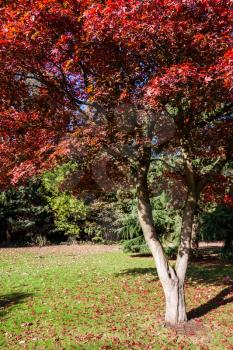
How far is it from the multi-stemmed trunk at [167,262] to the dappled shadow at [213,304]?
0.64 metres

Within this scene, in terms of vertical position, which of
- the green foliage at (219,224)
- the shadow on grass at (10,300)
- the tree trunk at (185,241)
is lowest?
the shadow on grass at (10,300)

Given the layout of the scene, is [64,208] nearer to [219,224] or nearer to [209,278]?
[219,224]

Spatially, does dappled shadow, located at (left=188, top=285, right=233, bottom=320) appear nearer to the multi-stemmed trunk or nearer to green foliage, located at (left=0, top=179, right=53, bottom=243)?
the multi-stemmed trunk

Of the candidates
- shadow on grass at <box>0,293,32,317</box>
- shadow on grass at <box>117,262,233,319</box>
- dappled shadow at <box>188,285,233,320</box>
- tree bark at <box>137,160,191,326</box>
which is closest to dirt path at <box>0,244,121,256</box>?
shadow on grass at <box>117,262,233,319</box>

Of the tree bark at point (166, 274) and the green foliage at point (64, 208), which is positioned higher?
the green foliage at point (64, 208)

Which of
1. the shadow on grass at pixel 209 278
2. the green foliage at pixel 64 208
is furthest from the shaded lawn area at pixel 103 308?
the green foliage at pixel 64 208

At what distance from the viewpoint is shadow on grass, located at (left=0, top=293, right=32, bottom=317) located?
7504mm

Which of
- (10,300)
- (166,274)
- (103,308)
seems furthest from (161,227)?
(166,274)

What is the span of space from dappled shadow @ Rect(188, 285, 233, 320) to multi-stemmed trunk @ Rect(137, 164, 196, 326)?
2.09 feet

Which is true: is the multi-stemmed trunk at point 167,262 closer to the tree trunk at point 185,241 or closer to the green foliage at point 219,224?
the tree trunk at point 185,241

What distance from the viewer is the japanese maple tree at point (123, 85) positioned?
5523mm

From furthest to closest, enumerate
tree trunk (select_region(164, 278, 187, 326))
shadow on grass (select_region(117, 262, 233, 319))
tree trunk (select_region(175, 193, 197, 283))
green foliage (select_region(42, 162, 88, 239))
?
green foliage (select_region(42, 162, 88, 239)) → shadow on grass (select_region(117, 262, 233, 319)) → tree trunk (select_region(175, 193, 197, 283)) → tree trunk (select_region(164, 278, 187, 326))

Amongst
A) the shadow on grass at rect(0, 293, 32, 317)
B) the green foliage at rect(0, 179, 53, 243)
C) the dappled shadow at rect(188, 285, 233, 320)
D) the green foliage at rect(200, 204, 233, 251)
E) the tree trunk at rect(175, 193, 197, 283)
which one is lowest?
the dappled shadow at rect(188, 285, 233, 320)

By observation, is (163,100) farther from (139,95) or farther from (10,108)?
(10,108)
